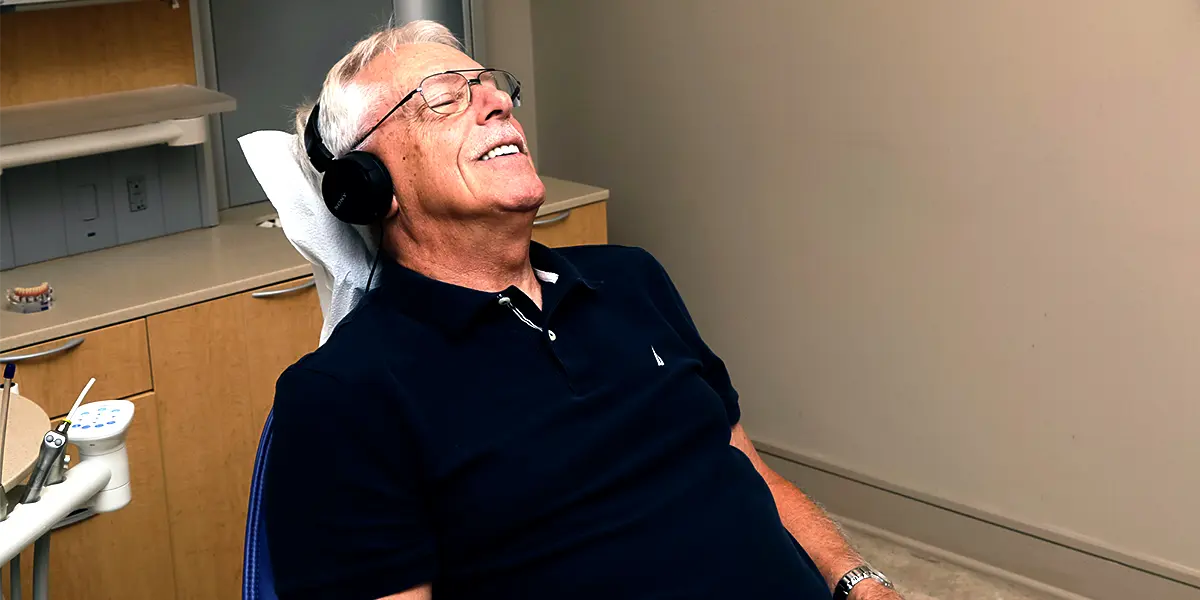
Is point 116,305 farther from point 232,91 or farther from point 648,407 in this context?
point 648,407

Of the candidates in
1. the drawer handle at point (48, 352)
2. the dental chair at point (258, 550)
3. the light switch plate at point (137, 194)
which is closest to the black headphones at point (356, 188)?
the dental chair at point (258, 550)

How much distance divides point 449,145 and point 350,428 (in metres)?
0.41

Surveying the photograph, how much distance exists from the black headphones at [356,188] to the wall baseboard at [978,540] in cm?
178

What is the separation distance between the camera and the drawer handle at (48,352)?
7.12ft

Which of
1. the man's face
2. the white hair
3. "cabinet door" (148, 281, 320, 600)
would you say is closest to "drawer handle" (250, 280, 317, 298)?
"cabinet door" (148, 281, 320, 600)

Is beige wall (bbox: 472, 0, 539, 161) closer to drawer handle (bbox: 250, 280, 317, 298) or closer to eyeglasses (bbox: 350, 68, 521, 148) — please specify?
drawer handle (bbox: 250, 280, 317, 298)

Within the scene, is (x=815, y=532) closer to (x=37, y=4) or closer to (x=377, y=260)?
(x=377, y=260)

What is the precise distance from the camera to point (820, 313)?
3033mm

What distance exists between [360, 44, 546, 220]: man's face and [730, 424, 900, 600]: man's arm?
468 millimetres

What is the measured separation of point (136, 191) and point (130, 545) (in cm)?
81

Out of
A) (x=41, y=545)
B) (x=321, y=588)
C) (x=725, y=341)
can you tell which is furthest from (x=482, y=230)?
(x=725, y=341)

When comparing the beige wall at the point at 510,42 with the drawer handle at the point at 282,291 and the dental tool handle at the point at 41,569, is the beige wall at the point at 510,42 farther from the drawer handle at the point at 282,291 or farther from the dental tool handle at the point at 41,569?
the dental tool handle at the point at 41,569

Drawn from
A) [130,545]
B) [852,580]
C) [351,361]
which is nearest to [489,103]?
[351,361]

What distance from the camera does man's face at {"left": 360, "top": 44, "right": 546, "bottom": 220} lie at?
5.24 ft
